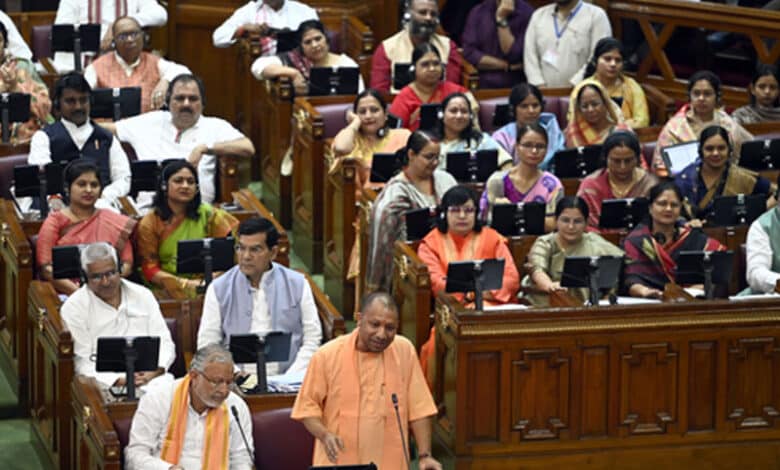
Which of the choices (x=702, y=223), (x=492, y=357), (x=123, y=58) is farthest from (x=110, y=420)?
(x=123, y=58)

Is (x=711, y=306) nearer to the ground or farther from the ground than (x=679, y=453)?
farther from the ground

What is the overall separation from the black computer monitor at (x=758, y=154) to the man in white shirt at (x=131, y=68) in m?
2.70

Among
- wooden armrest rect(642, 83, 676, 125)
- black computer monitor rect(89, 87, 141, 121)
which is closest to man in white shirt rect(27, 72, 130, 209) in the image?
black computer monitor rect(89, 87, 141, 121)

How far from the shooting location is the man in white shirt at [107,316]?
22.1 ft

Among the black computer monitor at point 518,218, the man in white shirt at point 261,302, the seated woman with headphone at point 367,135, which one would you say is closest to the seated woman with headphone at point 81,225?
the man in white shirt at point 261,302

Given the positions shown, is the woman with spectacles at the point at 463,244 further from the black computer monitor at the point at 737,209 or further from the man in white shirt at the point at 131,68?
the man in white shirt at the point at 131,68

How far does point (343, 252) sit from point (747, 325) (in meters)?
2.08

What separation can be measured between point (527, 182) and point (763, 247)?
3.38 ft

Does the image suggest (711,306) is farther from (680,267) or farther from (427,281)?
(427,281)

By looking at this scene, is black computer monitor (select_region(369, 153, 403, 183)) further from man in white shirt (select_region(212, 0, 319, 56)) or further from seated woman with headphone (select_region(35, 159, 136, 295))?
man in white shirt (select_region(212, 0, 319, 56))

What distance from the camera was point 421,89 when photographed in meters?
9.11

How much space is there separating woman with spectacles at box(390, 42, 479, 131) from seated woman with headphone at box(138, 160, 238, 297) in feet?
5.73

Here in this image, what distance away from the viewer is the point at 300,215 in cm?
899

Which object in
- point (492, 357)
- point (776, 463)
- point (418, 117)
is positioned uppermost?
point (418, 117)
